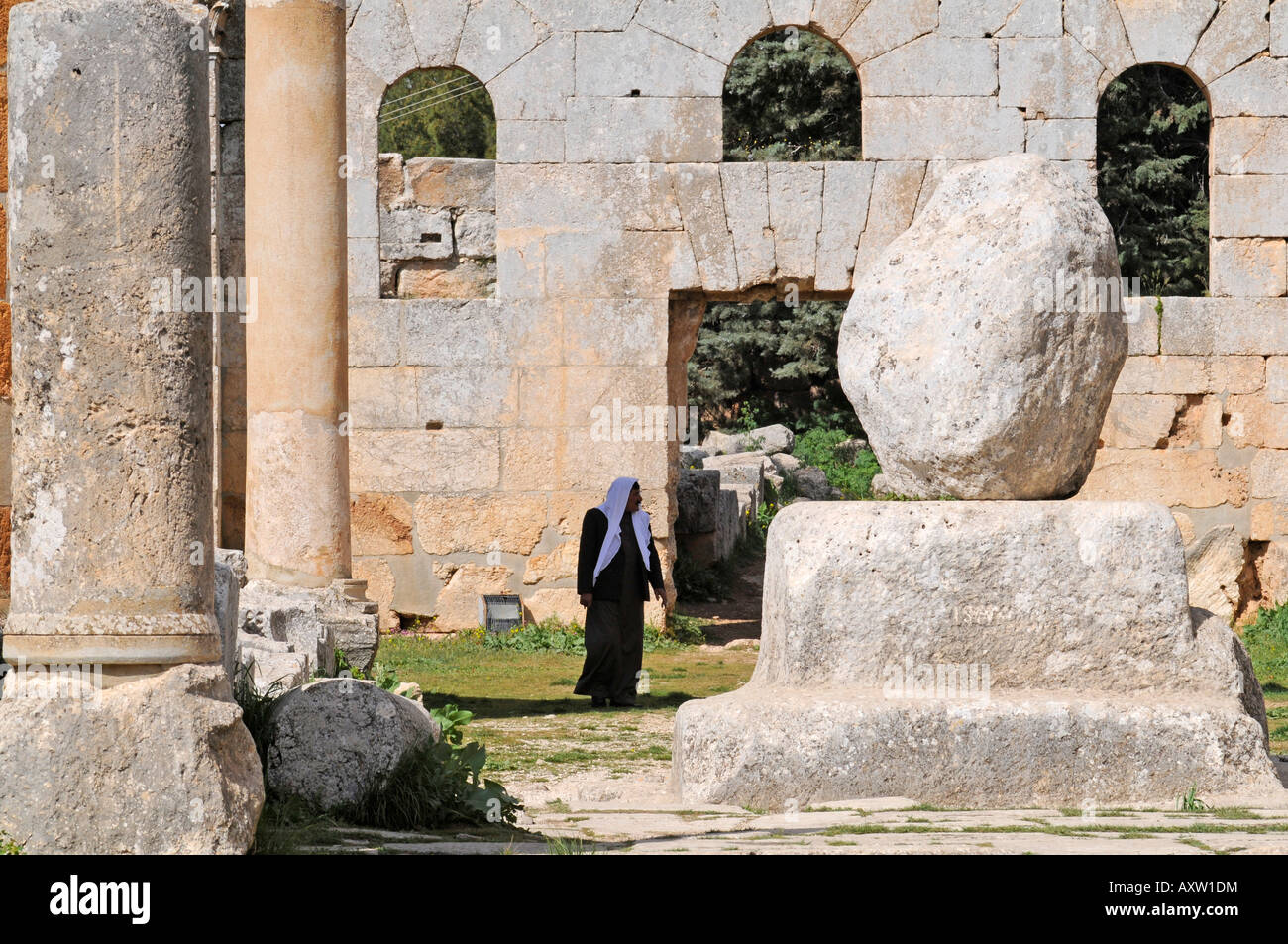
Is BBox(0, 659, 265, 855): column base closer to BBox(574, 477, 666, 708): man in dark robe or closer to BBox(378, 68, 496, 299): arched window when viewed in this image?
BBox(574, 477, 666, 708): man in dark robe

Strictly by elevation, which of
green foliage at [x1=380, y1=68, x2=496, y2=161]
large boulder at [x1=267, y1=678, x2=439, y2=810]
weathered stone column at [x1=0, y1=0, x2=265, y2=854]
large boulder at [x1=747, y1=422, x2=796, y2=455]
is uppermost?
green foliage at [x1=380, y1=68, x2=496, y2=161]

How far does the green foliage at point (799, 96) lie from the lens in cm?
2395

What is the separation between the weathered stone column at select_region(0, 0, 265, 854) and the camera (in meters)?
4.27

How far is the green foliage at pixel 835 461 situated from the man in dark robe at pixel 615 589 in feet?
34.4

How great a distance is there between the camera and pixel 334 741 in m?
5.18

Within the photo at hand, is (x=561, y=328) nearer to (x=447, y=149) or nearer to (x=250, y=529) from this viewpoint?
(x=250, y=529)

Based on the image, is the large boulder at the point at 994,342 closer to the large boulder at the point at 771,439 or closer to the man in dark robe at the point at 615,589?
the man in dark robe at the point at 615,589

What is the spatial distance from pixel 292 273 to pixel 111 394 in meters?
5.36

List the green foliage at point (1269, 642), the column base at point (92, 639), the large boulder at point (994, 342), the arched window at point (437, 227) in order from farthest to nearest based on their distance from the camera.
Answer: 1. the arched window at point (437, 227)
2. the green foliage at point (1269, 642)
3. the large boulder at point (994, 342)
4. the column base at point (92, 639)

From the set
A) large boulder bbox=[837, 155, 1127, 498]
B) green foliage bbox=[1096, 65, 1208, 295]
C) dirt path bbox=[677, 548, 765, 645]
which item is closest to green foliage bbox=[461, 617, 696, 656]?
dirt path bbox=[677, 548, 765, 645]

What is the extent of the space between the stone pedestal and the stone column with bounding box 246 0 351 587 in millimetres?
4249

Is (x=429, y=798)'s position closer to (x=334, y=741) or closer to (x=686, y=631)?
(x=334, y=741)

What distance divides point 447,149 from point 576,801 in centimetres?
3290

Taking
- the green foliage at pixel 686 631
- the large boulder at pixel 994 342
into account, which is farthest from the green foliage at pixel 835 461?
the large boulder at pixel 994 342
